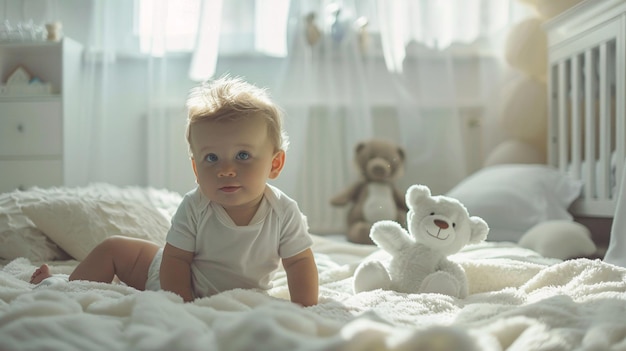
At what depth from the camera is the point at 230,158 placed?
1.04 m

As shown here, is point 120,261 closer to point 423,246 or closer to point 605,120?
point 423,246

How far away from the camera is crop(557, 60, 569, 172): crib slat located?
8.16 ft

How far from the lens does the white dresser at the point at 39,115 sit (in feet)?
7.22

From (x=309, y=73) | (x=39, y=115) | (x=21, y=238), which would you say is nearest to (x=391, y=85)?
(x=309, y=73)

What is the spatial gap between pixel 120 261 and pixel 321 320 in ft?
1.95

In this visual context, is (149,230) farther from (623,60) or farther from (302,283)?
(623,60)

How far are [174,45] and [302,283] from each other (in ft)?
6.61

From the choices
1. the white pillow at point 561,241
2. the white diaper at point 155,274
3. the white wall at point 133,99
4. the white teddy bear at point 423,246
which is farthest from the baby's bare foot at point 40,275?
the white wall at point 133,99

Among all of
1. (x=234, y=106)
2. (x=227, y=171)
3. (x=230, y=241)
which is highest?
(x=234, y=106)

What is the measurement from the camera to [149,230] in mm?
1639

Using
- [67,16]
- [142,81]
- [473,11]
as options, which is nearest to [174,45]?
[142,81]

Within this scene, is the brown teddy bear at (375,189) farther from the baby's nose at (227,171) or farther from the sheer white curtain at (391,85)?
the baby's nose at (227,171)

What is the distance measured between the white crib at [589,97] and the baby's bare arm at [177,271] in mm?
1430

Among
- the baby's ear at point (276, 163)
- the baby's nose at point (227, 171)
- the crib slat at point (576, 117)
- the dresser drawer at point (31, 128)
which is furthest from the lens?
the crib slat at point (576, 117)
